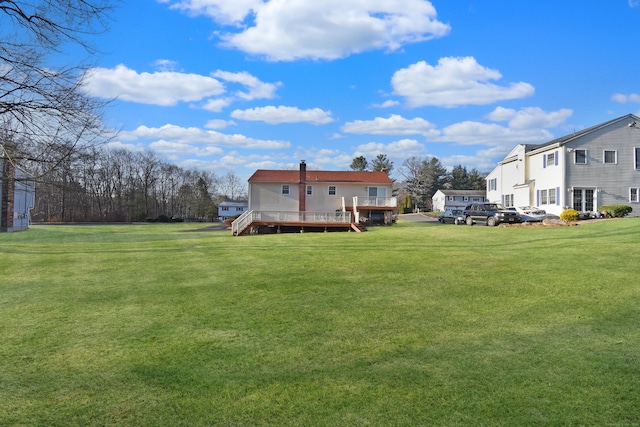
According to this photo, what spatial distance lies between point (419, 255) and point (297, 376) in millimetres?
8720

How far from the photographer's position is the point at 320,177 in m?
39.3

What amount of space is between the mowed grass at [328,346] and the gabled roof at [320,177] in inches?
1092

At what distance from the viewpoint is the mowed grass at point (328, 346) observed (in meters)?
3.70

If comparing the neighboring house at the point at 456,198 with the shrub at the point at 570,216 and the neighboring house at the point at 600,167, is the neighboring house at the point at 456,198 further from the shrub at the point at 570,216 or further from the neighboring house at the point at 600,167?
the shrub at the point at 570,216

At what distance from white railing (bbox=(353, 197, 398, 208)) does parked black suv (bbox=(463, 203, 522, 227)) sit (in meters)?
6.16

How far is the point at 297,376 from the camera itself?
4.38 m

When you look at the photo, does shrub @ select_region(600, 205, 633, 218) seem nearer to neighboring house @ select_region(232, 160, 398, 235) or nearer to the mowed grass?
neighboring house @ select_region(232, 160, 398, 235)

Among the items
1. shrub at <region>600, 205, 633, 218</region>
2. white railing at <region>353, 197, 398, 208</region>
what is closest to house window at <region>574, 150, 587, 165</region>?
shrub at <region>600, 205, 633, 218</region>

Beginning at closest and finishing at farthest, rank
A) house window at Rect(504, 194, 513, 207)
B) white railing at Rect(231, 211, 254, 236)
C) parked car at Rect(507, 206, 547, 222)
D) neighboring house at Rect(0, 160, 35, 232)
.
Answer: white railing at Rect(231, 211, 254, 236), parked car at Rect(507, 206, 547, 222), neighboring house at Rect(0, 160, 35, 232), house window at Rect(504, 194, 513, 207)

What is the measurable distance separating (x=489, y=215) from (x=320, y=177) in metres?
16.4

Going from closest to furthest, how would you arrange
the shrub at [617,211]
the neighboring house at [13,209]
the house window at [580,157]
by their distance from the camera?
the shrub at [617,211], the neighboring house at [13,209], the house window at [580,157]

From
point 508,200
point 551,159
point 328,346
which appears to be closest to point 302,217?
point 551,159

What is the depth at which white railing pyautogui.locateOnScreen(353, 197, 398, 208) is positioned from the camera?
3453cm

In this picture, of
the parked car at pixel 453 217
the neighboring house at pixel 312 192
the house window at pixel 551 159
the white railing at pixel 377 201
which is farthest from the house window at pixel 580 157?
the neighboring house at pixel 312 192
